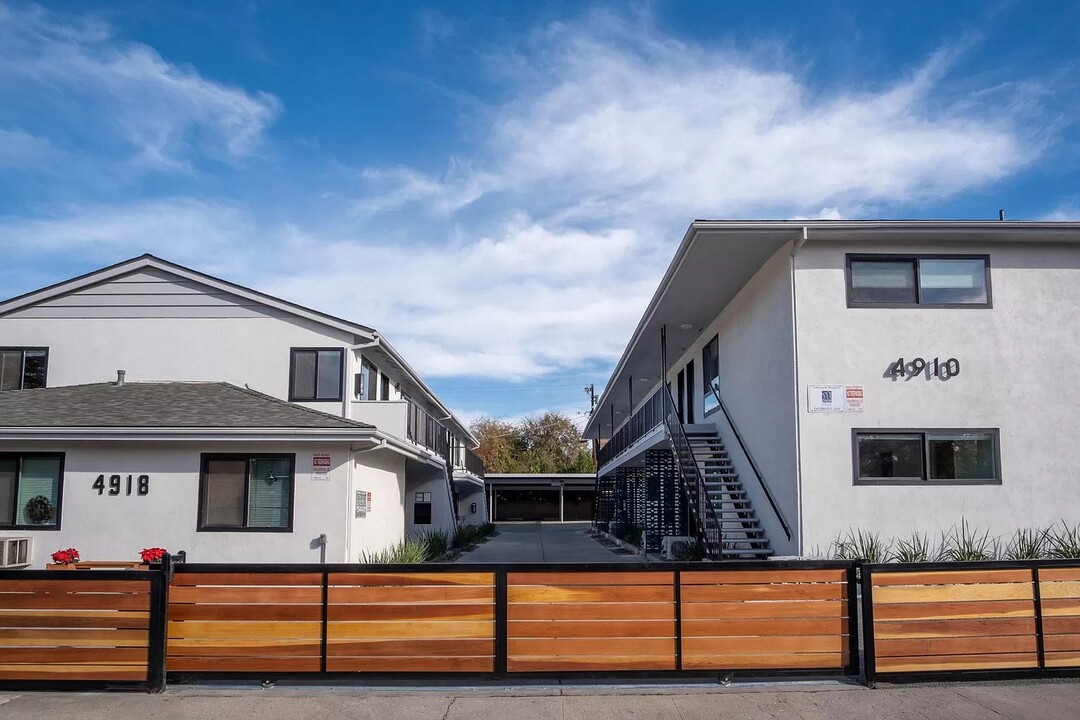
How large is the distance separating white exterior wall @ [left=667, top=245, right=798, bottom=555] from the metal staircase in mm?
227

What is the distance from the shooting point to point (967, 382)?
12289 millimetres

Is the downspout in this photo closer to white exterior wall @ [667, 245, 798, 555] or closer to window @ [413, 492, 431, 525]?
white exterior wall @ [667, 245, 798, 555]

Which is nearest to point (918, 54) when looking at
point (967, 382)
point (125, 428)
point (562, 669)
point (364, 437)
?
point (967, 382)

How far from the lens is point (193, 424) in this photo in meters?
13.1

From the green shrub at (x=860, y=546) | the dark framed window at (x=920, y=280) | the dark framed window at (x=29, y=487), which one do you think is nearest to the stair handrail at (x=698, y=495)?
the green shrub at (x=860, y=546)

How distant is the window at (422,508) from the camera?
23.1 metres

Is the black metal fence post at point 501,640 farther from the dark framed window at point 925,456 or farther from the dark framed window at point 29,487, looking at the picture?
the dark framed window at point 29,487

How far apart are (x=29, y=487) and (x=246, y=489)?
11.9ft

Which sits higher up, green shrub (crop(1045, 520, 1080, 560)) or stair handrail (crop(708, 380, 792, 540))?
stair handrail (crop(708, 380, 792, 540))

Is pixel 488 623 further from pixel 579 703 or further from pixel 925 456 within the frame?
pixel 925 456

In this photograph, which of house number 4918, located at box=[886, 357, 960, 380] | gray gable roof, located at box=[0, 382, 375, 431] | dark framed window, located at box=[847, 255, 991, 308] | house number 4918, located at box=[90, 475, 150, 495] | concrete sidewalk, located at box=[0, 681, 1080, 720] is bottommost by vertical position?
concrete sidewalk, located at box=[0, 681, 1080, 720]

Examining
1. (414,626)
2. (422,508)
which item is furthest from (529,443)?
(414,626)

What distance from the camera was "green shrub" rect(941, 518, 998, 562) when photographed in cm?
1175

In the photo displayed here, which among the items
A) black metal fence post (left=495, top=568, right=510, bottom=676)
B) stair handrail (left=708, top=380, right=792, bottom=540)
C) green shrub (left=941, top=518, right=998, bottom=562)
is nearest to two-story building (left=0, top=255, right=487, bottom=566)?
stair handrail (left=708, top=380, right=792, bottom=540)
